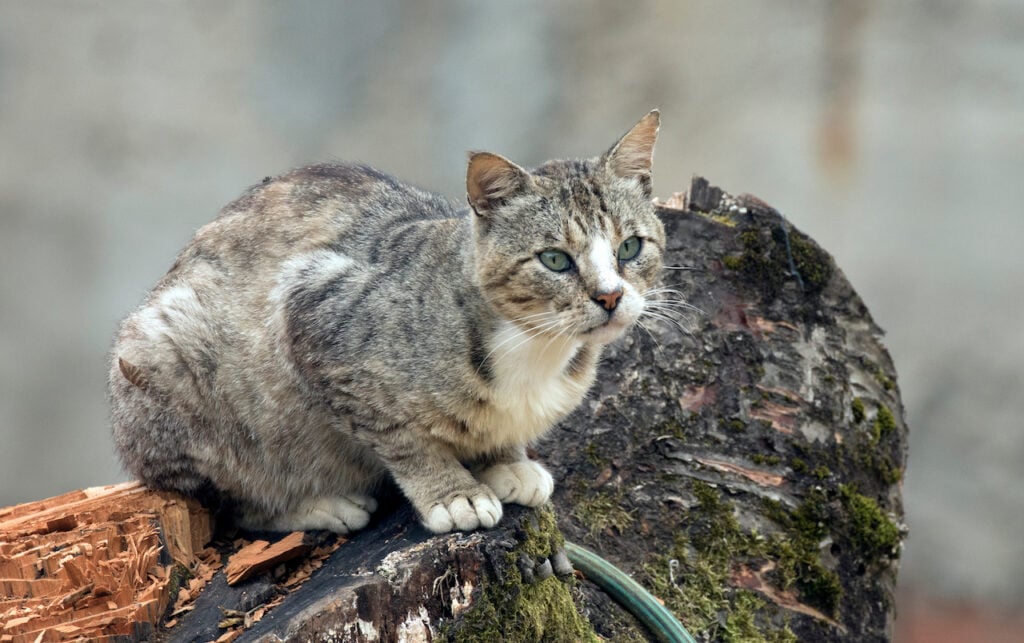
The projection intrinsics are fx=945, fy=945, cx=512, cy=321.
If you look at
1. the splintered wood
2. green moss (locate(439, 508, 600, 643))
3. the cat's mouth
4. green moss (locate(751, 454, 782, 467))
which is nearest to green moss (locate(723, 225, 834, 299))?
green moss (locate(751, 454, 782, 467))

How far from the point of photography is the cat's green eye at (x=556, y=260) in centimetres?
262

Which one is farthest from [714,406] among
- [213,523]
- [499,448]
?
[213,523]

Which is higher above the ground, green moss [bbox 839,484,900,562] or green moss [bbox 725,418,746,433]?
green moss [bbox 839,484,900,562]

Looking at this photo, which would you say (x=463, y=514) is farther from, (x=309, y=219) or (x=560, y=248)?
(x=309, y=219)

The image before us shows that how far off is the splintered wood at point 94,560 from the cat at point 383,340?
0.45ft

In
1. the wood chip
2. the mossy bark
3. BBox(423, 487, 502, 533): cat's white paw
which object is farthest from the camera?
the mossy bark

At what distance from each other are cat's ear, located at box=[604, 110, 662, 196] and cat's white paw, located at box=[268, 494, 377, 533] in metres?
1.27

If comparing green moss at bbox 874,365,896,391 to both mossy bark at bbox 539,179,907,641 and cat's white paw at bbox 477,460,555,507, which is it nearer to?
mossy bark at bbox 539,179,907,641

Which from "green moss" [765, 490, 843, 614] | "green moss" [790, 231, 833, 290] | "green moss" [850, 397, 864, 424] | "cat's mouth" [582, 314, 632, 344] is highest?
"green moss" [790, 231, 833, 290]

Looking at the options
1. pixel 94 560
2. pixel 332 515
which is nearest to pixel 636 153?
pixel 332 515

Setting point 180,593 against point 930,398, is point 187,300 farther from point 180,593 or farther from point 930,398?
point 930,398

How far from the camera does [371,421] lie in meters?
2.71

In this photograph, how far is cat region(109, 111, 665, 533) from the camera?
2621 mm

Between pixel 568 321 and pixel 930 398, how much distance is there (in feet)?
14.2
